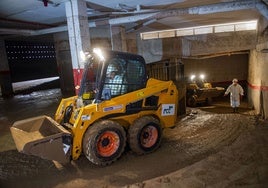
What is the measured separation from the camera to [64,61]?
1537cm

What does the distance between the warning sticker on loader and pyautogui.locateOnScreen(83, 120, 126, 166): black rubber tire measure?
1318mm

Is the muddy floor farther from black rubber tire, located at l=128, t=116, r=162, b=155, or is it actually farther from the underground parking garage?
black rubber tire, located at l=128, t=116, r=162, b=155

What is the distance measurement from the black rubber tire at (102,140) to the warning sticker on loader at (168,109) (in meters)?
1.32

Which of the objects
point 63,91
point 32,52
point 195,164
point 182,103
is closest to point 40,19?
point 63,91

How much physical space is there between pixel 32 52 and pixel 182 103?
1942cm

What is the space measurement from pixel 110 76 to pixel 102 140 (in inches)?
55.5

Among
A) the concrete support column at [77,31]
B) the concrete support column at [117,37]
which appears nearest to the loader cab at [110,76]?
the concrete support column at [77,31]

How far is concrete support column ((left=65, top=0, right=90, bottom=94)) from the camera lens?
740 cm

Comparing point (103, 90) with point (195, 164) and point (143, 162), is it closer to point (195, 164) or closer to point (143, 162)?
point (143, 162)

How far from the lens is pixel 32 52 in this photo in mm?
23906

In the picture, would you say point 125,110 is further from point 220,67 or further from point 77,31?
point 220,67

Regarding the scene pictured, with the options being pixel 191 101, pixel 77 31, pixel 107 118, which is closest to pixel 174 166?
pixel 107 118

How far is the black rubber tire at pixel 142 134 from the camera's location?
5.38m

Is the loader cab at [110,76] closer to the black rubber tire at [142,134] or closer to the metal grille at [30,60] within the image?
the black rubber tire at [142,134]
